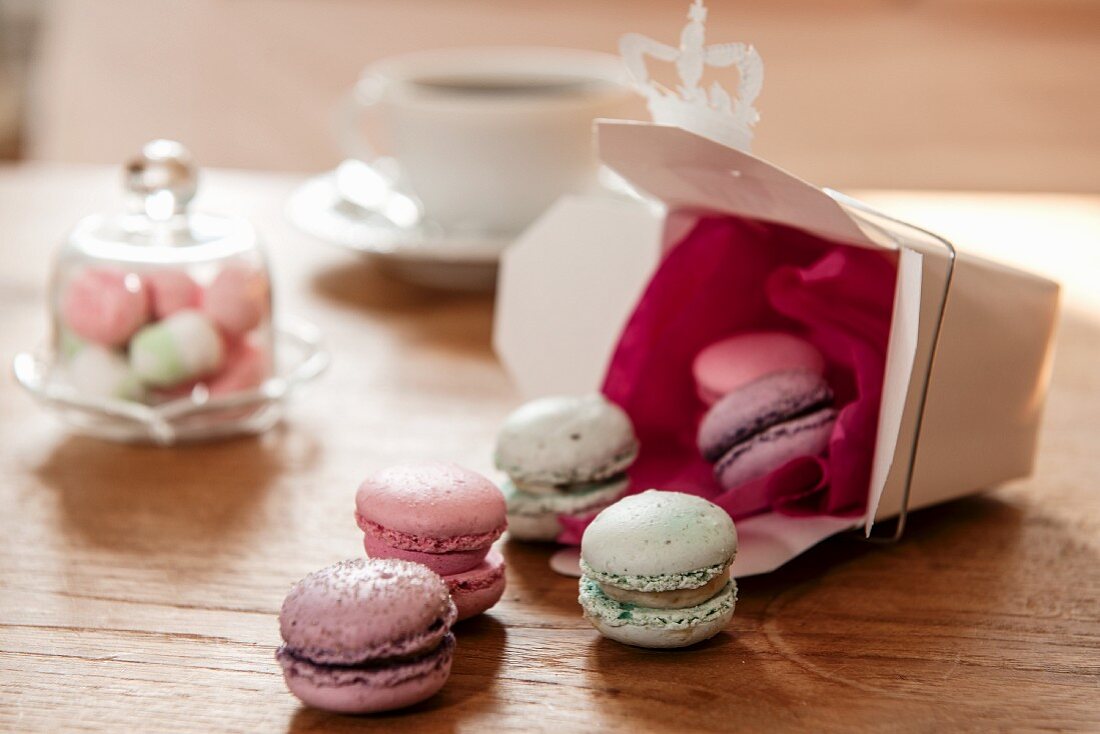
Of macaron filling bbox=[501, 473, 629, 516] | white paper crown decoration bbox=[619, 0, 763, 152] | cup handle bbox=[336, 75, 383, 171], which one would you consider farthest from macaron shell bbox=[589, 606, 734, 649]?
cup handle bbox=[336, 75, 383, 171]

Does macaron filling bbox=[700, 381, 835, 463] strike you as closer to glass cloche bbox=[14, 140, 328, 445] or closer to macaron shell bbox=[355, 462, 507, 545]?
macaron shell bbox=[355, 462, 507, 545]

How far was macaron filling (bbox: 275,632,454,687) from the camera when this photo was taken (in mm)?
471

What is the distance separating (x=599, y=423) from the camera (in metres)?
0.64

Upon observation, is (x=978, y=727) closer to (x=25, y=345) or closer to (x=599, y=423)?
(x=599, y=423)

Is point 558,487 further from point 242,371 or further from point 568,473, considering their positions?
point 242,371

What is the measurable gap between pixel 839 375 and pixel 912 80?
1.93 metres

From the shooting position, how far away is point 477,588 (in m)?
0.55

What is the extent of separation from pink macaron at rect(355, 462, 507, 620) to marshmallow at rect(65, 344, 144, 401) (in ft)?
0.91

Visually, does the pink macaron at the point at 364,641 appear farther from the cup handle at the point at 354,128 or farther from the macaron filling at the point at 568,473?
the cup handle at the point at 354,128

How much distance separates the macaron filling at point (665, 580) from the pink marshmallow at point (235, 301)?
0.37 metres

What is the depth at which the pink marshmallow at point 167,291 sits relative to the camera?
2.57 ft

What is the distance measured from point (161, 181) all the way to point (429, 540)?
375mm

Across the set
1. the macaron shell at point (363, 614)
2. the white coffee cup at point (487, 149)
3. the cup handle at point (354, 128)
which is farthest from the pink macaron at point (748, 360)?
the cup handle at point (354, 128)

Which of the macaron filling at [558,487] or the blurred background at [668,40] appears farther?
the blurred background at [668,40]
